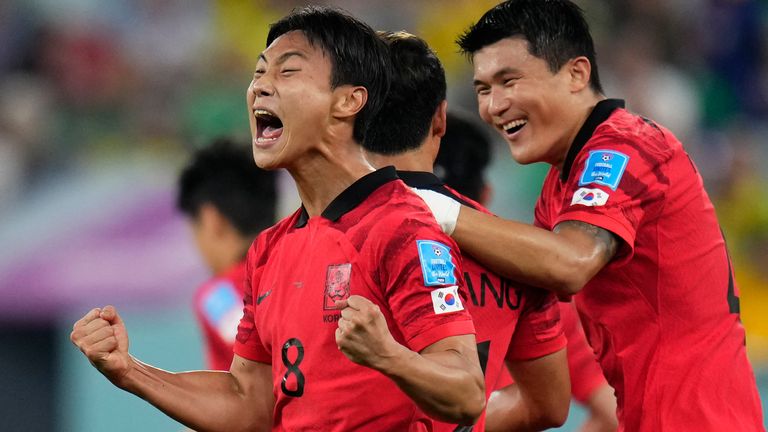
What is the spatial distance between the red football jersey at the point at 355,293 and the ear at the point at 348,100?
174 millimetres

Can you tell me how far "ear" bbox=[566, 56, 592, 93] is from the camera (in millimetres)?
Result: 3441

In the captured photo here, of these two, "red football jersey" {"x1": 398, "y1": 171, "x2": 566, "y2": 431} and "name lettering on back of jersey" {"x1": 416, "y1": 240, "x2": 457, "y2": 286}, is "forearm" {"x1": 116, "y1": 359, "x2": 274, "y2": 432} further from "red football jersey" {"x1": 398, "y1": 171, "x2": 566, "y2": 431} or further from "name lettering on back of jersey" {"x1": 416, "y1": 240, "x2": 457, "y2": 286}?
"name lettering on back of jersey" {"x1": 416, "y1": 240, "x2": 457, "y2": 286}

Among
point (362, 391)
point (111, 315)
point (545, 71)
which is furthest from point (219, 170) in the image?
point (362, 391)

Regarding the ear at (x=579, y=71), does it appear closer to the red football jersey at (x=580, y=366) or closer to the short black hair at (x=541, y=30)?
the short black hair at (x=541, y=30)

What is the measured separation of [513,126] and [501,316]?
732 millimetres

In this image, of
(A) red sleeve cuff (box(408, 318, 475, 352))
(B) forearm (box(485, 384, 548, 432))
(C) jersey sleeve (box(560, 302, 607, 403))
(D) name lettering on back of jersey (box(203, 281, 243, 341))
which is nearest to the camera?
(A) red sleeve cuff (box(408, 318, 475, 352))

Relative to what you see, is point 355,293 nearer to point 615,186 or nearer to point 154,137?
point 615,186

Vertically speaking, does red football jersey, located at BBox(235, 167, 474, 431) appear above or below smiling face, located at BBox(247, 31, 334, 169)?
below

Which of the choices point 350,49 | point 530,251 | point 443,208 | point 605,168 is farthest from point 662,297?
point 350,49

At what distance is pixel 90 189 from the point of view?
24.5 feet

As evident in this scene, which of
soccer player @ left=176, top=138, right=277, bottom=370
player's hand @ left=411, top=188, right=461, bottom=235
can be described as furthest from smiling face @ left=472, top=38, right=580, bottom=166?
soccer player @ left=176, top=138, right=277, bottom=370

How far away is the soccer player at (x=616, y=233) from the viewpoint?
303 centimetres

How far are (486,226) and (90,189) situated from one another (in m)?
5.03

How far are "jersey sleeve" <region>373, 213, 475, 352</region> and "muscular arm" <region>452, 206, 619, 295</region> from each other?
1.44ft
